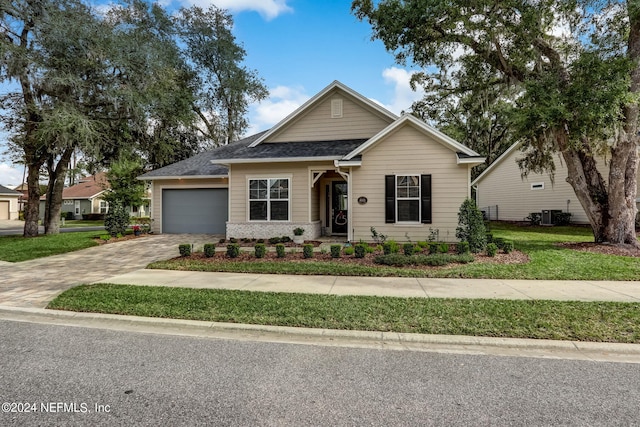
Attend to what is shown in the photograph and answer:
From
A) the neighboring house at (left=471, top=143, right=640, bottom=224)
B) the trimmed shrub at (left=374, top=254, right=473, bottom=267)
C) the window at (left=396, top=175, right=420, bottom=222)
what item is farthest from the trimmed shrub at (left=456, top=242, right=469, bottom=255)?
the neighboring house at (left=471, top=143, right=640, bottom=224)

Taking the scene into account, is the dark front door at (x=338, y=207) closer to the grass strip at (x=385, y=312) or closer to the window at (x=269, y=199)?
the window at (x=269, y=199)

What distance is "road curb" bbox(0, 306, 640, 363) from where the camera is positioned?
12.0 ft

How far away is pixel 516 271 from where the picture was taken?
289 inches

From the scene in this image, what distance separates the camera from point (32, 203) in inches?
613

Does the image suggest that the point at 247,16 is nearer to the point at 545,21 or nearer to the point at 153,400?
the point at 545,21

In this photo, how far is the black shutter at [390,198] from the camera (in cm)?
1096

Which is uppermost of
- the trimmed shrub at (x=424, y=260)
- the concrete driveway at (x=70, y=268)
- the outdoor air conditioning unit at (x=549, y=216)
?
the outdoor air conditioning unit at (x=549, y=216)

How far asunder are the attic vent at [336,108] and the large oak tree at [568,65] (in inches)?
116

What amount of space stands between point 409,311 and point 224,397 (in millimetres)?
3005

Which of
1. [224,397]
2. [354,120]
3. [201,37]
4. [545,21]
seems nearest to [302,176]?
[354,120]

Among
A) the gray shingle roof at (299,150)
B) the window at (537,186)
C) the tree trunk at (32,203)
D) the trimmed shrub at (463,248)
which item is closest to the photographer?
the trimmed shrub at (463,248)

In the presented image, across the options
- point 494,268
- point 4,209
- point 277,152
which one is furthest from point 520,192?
point 4,209

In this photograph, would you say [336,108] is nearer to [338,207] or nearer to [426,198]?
[338,207]

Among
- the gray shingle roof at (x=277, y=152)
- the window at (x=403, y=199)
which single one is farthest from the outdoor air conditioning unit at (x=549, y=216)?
the gray shingle roof at (x=277, y=152)
